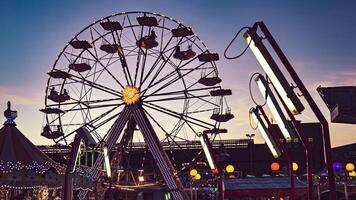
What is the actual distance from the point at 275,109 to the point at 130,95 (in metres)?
25.2

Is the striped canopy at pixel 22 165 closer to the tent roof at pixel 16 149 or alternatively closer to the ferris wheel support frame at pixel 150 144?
the tent roof at pixel 16 149

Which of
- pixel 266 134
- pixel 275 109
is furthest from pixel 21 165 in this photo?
pixel 275 109

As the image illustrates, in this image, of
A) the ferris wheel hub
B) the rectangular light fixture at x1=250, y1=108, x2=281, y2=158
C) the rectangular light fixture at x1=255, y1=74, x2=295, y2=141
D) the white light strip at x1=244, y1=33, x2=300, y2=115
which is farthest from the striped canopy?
the ferris wheel hub

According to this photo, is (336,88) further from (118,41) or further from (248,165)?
(248,165)

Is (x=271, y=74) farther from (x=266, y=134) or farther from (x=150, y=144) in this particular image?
(x=150, y=144)

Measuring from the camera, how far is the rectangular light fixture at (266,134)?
8461 mm

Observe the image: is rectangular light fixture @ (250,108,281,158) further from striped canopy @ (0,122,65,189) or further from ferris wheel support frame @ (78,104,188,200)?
ferris wheel support frame @ (78,104,188,200)

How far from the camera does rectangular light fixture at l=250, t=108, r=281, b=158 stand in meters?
8.46

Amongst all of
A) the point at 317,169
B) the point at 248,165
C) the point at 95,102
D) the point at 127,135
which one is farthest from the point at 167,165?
the point at 317,169

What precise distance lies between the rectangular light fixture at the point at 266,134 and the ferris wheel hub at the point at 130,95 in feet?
71.6

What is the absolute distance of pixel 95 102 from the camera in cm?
3272

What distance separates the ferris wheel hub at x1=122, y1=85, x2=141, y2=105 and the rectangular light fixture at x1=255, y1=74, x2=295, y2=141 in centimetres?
2378

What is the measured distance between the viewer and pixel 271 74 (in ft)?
18.9

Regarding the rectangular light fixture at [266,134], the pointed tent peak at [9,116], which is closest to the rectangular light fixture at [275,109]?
the rectangular light fixture at [266,134]
